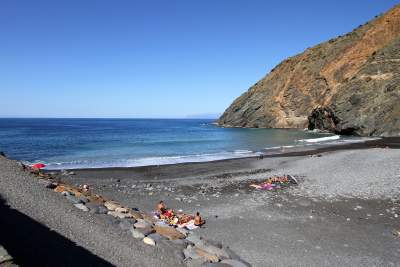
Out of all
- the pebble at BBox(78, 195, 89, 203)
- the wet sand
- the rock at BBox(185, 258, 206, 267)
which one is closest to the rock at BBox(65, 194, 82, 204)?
the pebble at BBox(78, 195, 89, 203)

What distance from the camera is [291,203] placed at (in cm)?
1509

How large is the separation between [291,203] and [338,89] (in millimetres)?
56767

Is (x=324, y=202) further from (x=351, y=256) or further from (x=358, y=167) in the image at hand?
(x=358, y=167)

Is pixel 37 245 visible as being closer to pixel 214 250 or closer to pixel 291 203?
pixel 214 250

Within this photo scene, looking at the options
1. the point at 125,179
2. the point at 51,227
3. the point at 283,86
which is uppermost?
Result: the point at 283,86

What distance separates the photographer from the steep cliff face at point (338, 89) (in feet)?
180

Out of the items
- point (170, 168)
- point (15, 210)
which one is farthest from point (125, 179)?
point (15, 210)

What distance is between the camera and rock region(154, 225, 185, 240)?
31.1 feet

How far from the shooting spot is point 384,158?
25.7 metres

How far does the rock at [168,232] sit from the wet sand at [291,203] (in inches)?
67.4

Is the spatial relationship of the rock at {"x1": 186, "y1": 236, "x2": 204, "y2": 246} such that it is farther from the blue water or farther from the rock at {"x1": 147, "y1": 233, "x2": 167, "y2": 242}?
the blue water

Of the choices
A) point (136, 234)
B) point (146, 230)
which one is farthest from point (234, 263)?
point (136, 234)

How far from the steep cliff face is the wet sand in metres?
31.6

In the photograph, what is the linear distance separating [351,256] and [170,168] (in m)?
18.8
